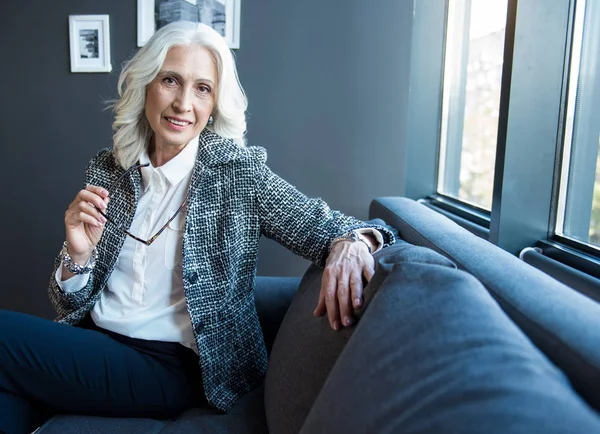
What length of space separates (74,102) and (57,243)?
0.75 metres

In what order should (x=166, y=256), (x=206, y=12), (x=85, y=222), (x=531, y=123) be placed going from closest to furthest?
(x=85, y=222) → (x=166, y=256) → (x=531, y=123) → (x=206, y=12)

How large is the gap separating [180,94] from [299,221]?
1.63 ft

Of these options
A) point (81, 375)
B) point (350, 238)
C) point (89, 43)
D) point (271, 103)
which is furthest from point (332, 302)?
point (89, 43)

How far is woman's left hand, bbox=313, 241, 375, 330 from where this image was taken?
984mm

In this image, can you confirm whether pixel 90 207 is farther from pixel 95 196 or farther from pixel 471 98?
pixel 471 98

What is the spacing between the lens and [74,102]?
2830 millimetres

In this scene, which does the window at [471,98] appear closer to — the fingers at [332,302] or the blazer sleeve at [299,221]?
the blazer sleeve at [299,221]

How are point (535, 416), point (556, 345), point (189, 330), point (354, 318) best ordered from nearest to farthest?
point (535, 416) < point (556, 345) < point (354, 318) < point (189, 330)

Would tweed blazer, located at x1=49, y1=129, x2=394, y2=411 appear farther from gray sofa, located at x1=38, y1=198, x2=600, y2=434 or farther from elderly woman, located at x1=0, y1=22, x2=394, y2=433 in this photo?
gray sofa, located at x1=38, y1=198, x2=600, y2=434

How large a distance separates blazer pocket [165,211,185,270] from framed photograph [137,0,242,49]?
147 centimetres

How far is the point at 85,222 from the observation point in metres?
1.37

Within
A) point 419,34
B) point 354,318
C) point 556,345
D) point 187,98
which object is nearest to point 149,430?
point 354,318

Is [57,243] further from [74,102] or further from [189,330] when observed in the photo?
[189,330]

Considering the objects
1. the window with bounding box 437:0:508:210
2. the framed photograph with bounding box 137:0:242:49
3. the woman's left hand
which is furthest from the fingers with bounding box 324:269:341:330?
the framed photograph with bounding box 137:0:242:49
